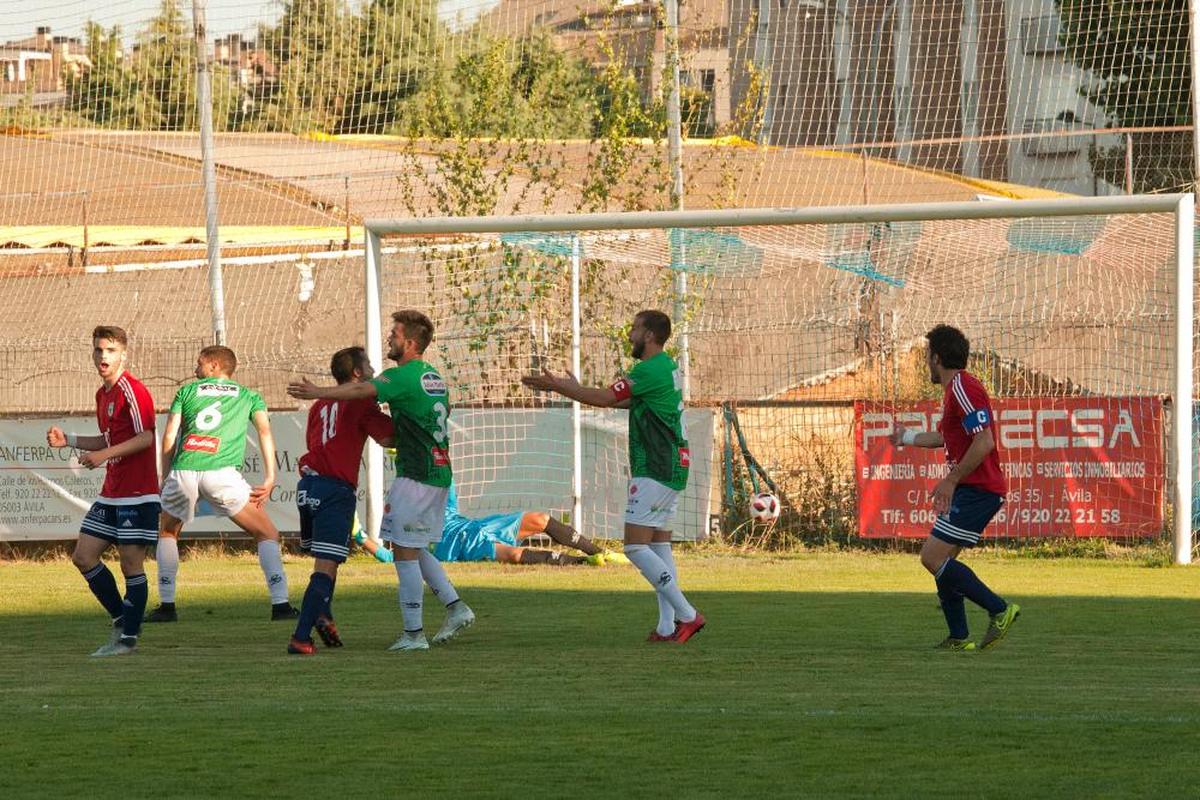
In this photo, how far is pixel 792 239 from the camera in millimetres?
18828

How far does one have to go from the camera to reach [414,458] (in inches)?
390

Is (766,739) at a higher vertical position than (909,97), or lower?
lower

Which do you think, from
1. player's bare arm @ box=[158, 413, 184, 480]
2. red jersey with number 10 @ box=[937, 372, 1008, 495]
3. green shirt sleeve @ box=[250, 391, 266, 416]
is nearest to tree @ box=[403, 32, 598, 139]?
green shirt sleeve @ box=[250, 391, 266, 416]

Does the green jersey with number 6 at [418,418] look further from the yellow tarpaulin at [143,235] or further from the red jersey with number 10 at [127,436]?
the yellow tarpaulin at [143,235]

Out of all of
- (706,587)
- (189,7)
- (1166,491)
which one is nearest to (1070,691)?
(706,587)

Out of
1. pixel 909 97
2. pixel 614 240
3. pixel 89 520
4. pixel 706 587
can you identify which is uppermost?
pixel 909 97

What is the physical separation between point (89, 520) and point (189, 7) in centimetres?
1019

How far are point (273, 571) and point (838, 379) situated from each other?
9952 mm

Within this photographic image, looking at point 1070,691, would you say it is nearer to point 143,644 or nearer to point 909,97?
point 143,644

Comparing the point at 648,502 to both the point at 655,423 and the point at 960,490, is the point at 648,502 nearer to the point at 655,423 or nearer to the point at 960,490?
the point at 655,423

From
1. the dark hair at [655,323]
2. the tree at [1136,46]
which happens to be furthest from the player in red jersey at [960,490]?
the tree at [1136,46]

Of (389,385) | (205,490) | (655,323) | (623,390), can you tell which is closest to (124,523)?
(389,385)

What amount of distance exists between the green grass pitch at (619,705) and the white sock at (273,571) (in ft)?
1.08

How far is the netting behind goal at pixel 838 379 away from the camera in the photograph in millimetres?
16969
